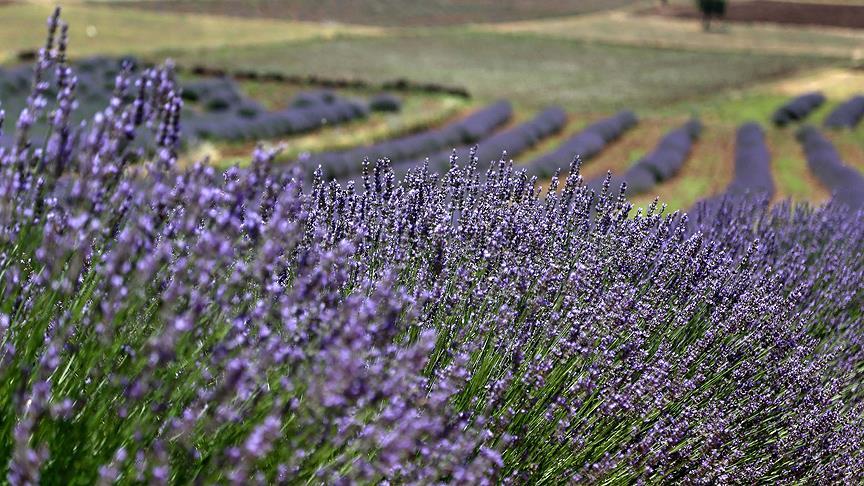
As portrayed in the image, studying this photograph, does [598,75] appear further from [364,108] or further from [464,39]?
[364,108]

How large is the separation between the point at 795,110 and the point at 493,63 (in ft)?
49.2

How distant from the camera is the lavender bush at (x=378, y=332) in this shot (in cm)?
208

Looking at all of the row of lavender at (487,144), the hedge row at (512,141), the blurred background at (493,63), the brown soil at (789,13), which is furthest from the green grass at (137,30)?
the brown soil at (789,13)

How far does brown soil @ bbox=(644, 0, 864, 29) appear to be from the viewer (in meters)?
57.1

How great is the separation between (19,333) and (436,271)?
1.45m

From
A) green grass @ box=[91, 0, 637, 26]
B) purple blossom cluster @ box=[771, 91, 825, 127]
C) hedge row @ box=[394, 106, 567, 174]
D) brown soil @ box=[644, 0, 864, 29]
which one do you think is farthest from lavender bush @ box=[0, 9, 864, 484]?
brown soil @ box=[644, 0, 864, 29]

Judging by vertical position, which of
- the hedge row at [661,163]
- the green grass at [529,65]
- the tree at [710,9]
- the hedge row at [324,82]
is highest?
the tree at [710,9]

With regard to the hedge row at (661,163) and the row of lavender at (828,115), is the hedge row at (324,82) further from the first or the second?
the row of lavender at (828,115)

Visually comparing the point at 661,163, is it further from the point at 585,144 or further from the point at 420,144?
the point at 420,144

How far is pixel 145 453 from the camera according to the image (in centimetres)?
237

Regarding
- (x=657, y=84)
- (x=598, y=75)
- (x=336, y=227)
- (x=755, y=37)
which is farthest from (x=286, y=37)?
(x=336, y=227)

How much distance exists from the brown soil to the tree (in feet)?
12.4

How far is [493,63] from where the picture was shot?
130 feet

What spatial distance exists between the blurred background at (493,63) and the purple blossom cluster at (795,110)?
0.44m
